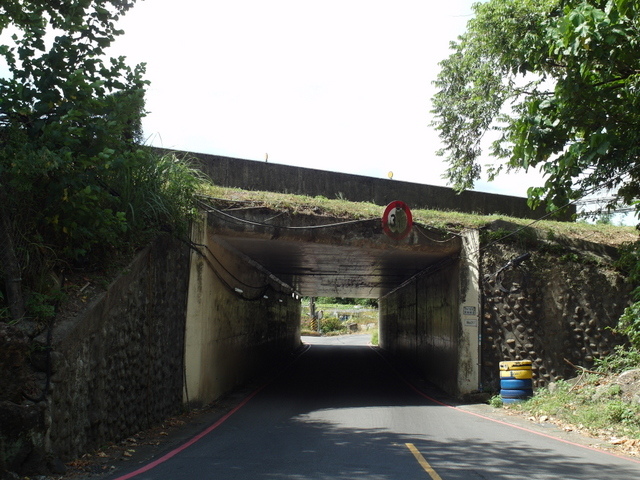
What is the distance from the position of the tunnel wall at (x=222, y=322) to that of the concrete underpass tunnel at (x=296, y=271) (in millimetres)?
23

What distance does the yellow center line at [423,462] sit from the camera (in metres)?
5.98

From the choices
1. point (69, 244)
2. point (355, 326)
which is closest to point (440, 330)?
point (69, 244)

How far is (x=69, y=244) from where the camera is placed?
25.5 feet

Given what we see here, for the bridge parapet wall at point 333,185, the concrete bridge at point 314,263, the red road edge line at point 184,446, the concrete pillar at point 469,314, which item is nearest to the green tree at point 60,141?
the red road edge line at point 184,446

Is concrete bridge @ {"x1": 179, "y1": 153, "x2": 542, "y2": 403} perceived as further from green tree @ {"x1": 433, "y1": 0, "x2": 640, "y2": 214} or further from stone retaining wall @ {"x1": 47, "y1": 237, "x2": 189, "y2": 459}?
green tree @ {"x1": 433, "y1": 0, "x2": 640, "y2": 214}

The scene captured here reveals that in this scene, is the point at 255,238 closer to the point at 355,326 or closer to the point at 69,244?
the point at 69,244

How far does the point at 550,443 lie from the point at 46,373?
6925mm

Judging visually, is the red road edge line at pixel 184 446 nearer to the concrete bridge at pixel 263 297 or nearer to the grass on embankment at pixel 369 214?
the concrete bridge at pixel 263 297

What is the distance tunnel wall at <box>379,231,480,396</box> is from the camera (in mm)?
12953

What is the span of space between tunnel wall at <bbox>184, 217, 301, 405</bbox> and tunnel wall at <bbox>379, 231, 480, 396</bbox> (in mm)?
5579

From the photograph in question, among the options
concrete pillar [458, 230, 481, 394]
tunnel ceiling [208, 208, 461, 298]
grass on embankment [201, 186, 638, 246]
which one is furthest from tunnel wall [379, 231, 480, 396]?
grass on embankment [201, 186, 638, 246]

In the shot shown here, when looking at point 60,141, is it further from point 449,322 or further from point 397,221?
point 449,322

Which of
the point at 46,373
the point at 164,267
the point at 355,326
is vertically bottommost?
the point at 355,326

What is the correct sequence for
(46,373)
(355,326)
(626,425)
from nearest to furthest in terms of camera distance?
(46,373), (626,425), (355,326)
